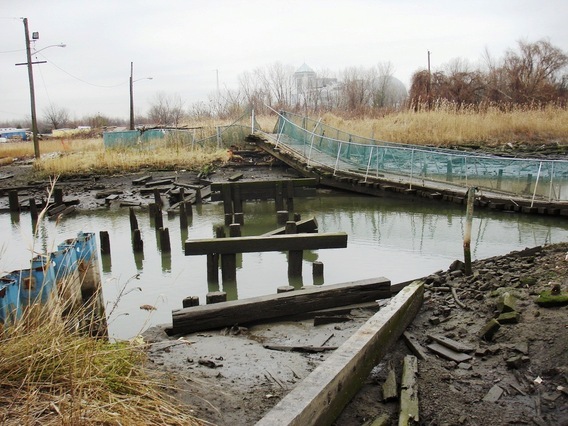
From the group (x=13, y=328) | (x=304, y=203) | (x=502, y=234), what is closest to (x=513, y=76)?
(x=304, y=203)

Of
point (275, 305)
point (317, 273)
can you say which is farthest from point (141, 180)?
point (275, 305)

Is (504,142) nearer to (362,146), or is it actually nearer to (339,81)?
(362,146)

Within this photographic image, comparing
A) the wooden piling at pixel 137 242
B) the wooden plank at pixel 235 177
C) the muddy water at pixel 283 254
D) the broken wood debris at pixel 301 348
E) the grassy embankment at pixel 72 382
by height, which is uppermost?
the grassy embankment at pixel 72 382

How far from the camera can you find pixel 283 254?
13438mm

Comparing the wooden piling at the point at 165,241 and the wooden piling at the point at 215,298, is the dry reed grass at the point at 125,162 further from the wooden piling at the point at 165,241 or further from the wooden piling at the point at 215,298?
the wooden piling at the point at 215,298

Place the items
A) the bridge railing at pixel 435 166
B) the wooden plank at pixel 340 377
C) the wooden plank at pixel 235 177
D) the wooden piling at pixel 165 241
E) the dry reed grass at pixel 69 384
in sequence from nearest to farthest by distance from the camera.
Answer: the dry reed grass at pixel 69 384, the wooden plank at pixel 340 377, the wooden piling at pixel 165 241, the bridge railing at pixel 435 166, the wooden plank at pixel 235 177

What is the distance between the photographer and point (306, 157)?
25.9m

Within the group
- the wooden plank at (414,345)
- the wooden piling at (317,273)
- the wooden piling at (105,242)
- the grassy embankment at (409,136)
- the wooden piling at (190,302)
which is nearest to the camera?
the wooden plank at (414,345)

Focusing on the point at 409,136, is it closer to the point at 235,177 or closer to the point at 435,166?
the point at 235,177

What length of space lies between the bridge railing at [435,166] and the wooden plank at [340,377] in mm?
12588

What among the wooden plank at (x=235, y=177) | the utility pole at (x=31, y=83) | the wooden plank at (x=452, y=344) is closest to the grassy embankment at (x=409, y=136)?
the utility pole at (x=31, y=83)

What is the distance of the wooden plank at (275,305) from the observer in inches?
275

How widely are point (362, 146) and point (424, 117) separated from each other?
1178 centimetres

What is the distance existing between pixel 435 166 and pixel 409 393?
16600mm
